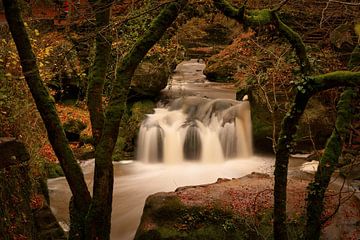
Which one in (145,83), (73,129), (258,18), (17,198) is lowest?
(73,129)

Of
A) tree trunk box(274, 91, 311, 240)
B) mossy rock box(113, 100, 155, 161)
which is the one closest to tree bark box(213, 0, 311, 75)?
tree trunk box(274, 91, 311, 240)

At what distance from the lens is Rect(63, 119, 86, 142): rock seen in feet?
46.1

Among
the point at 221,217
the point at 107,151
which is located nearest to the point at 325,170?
the point at 221,217

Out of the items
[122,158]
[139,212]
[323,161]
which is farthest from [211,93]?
[323,161]

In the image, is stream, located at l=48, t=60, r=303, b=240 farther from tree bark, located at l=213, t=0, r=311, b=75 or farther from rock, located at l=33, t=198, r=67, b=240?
tree bark, located at l=213, t=0, r=311, b=75

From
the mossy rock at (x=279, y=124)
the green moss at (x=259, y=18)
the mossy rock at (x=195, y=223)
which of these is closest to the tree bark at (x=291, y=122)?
the green moss at (x=259, y=18)

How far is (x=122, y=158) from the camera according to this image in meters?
13.8

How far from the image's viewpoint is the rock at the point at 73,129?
14062 mm

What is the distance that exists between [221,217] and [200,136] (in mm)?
7045

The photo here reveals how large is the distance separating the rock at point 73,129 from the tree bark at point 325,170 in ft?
32.6

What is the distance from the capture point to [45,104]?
5.69 meters

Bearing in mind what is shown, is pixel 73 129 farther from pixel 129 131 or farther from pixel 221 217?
pixel 221 217

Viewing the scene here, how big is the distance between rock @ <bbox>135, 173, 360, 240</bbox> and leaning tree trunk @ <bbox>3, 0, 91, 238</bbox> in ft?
5.60

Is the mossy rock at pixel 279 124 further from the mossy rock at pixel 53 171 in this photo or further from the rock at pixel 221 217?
the mossy rock at pixel 53 171
